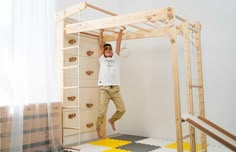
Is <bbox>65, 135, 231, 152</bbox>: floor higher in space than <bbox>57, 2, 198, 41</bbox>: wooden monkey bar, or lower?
lower

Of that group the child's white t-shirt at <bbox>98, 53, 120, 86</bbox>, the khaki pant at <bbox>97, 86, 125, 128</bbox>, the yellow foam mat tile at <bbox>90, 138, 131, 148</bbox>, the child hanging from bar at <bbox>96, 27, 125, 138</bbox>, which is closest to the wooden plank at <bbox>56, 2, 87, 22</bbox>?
the child hanging from bar at <bbox>96, 27, 125, 138</bbox>

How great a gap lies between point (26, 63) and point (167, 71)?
8.89 ft

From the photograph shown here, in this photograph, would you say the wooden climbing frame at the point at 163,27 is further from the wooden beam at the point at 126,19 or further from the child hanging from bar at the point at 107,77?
the child hanging from bar at the point at 107,77

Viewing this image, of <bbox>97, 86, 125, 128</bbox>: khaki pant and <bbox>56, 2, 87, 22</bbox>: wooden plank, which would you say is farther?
<bbox>97, 86, 125, 128</bbox>: khaki pant

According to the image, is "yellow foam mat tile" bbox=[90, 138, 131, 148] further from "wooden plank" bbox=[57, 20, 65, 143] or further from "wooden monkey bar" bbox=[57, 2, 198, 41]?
"wooden monkey bar" bbox=[57, 2, 198, 41]

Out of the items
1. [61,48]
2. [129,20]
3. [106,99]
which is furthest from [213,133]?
[61,48]

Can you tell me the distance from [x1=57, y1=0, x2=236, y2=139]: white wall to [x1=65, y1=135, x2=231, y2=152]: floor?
329mm

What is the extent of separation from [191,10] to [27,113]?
3383mm

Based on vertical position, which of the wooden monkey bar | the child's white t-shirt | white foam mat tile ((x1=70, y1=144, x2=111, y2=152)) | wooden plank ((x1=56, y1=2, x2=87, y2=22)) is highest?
wooden plank ((x1=56, y1=2, x2=87, y2=22))

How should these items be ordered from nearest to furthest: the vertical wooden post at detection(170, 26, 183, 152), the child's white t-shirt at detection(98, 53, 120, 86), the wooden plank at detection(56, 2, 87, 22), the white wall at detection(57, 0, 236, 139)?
the vertical wooden post at detection(170, 26, 183, 152) → the wooden plank at detection(56, 2, 87, 22) → the white wall at detection(57, 0, 236, 139) → the child's white t-shirt at detection(98, 53, 120, 86)

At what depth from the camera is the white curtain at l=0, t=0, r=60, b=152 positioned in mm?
3254

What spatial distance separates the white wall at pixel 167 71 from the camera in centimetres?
431

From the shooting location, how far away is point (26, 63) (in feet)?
11.4

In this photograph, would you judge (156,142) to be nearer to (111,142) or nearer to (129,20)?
(111,142)
